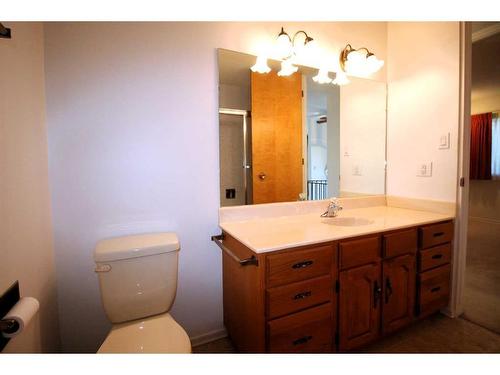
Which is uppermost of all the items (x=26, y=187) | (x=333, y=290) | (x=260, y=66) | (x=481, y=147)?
(x=260, y=66)

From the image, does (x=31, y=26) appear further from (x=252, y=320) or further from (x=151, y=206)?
(x=252, y=320)

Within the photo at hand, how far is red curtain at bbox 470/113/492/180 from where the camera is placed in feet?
15.1

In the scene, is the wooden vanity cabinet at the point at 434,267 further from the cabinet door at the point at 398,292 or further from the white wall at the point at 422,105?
the white wall at the point at 422,105

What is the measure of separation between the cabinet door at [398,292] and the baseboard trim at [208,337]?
3.39ft

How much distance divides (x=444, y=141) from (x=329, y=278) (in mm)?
1422

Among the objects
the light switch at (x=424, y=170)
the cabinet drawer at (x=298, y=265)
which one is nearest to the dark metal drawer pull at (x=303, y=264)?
the cabinet drawer at (x=298, y=265)

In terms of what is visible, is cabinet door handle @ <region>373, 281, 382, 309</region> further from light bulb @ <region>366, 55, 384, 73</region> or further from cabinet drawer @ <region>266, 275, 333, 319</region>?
light bulb @ <region>366, 55, 384, 73</region>

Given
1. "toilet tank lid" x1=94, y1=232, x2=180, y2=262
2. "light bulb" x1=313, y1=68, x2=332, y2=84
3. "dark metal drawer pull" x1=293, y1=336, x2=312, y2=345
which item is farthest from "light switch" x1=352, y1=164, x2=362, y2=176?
"toilet tank lid" x1=94, y1=232, x2=180, y2=262

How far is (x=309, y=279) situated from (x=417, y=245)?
0.90 meters

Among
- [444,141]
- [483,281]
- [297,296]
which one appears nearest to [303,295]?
[297,296]

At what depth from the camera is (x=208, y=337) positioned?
1574 millimetres

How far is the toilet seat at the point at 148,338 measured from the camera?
3.23 ft

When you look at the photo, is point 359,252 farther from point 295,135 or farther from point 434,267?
point 295,135
